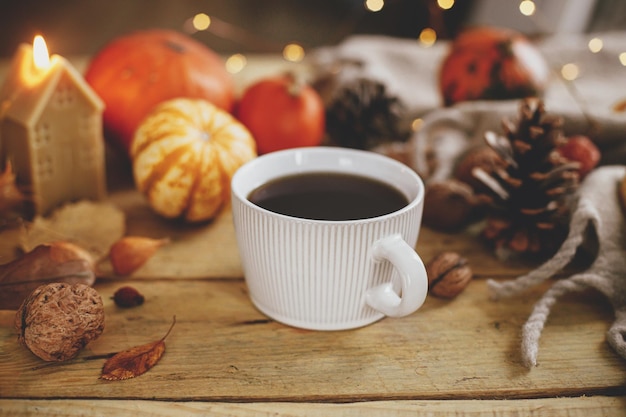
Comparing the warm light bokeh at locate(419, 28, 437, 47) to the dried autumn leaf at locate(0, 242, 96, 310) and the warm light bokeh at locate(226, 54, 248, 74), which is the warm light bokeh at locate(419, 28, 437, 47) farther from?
the dried autumn leaf at locate(0, 242, 96, 310)

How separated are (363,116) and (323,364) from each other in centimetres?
53

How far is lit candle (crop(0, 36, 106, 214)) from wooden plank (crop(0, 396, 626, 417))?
35 centimetres

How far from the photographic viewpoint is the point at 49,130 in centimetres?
73

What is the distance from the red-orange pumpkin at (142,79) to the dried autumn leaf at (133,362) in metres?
A: 0.44

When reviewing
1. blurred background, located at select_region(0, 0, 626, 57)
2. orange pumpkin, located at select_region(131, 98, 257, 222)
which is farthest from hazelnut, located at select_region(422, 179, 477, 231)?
blurred background, located at select_region(0, 0, 626, 57)

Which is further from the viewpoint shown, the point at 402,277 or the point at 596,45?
the point at 596,45

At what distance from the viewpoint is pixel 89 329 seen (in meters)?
0.53

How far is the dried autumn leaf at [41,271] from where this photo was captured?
22.4 inches

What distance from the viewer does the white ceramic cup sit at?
527 mm

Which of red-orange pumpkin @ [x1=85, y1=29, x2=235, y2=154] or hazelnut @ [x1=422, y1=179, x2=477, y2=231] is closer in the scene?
hazelnut @ [x1=422, y1=179, x2=477, y2=231]

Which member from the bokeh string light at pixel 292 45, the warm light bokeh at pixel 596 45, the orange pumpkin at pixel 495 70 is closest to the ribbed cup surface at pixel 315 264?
the orange pumpkin at pixel 495 70

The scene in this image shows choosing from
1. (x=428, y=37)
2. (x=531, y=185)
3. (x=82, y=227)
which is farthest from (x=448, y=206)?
(x=428, y=37)

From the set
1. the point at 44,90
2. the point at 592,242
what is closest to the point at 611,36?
the point at 592,242

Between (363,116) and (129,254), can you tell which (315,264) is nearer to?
(129,254)
